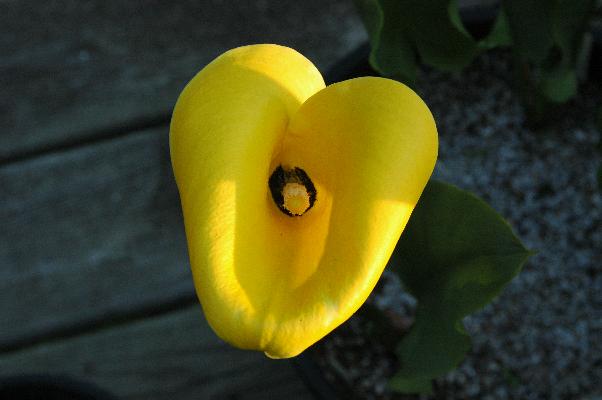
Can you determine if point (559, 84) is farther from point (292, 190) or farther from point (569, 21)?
point (292, 190)

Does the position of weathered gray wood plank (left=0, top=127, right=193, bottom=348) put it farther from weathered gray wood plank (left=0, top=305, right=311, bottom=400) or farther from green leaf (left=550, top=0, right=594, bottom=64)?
green leaf (left=550, top=0, right=594, bottom=64)

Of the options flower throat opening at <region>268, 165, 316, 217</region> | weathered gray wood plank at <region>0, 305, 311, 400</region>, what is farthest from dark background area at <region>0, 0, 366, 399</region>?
flower throat opening at <region>268, 165, 316, 217</region>

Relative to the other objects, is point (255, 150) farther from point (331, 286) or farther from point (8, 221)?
point (8, 221)

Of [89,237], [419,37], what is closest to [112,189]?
[89,237]

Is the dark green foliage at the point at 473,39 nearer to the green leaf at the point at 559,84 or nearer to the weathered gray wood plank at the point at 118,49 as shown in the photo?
the green leaf at the point at 559,84

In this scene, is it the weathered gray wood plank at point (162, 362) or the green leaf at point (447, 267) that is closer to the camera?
the green leaf at point (447, 267)

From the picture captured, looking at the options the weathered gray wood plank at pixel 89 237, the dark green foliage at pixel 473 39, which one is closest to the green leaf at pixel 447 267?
the dark green foliage at pixel 473 39

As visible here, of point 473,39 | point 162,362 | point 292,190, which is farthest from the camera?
point 162,362

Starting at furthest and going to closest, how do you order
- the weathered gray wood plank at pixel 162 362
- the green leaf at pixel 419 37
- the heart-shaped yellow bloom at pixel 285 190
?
the weathered gray wood plank at pixel 162 362 < the green leaf at pixel 419 37 < the heart-shaped yellow bloom at pixel 285 190
